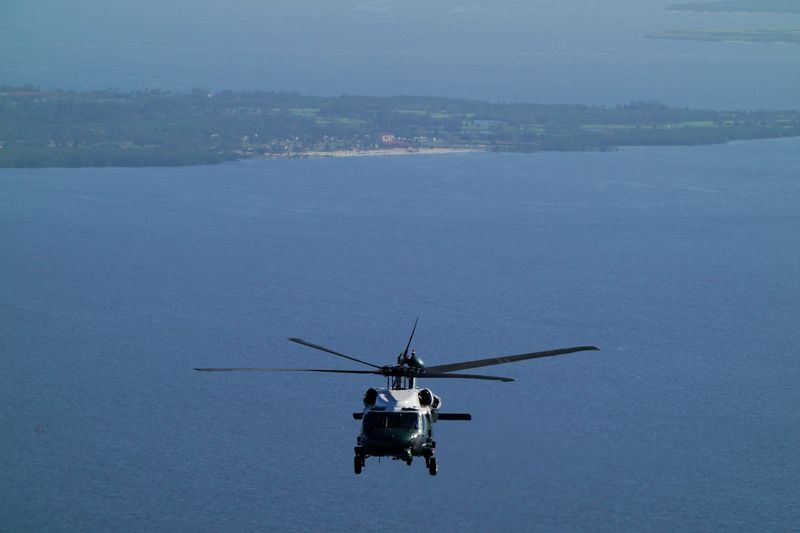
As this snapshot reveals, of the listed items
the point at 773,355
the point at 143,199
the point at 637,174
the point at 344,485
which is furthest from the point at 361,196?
the point at 344,485

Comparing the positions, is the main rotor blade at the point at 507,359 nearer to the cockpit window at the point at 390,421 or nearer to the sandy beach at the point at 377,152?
the cockpit window at the point at 390,421

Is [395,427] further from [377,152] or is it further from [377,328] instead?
[377,152]

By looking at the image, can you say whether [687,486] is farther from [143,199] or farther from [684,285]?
[143,199]

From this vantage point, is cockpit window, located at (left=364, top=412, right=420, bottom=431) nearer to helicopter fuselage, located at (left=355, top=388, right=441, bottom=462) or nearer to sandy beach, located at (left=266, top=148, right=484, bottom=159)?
helicopter fuselage, located at (left=355, top=388, right=441, bottom=462)

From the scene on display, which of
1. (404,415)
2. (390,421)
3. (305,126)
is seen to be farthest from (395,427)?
(305,126)

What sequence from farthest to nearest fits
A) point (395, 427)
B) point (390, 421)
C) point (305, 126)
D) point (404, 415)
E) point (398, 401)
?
point (305, 126) → point (398, 401) → point (404, 415) → point (390, 421) → point (395, 427)

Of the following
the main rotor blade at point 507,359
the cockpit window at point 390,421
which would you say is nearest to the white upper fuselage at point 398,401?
the cockpit window at point 390,421

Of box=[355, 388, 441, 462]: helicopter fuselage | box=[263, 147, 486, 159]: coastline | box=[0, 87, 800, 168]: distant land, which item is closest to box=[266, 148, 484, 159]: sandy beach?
box=[263, 147, 486, 159]: coastline
